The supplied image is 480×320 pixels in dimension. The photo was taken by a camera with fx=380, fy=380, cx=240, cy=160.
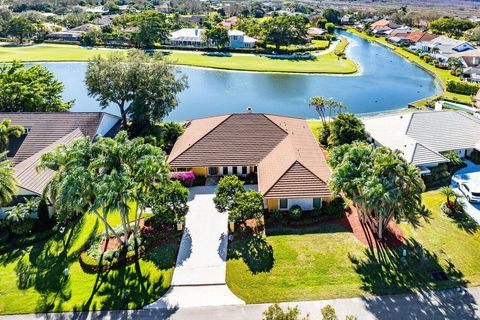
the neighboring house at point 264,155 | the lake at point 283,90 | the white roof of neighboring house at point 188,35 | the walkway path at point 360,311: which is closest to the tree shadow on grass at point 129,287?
the walkway path at point 360,311

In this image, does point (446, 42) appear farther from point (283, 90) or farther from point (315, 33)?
point (283, 90)

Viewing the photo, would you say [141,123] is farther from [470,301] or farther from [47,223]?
[470,301]

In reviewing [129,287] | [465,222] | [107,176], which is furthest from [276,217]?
[465,222]

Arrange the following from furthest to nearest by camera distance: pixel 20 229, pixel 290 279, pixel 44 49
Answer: pixel 44 49
pixel 20 229
pixel 290 279

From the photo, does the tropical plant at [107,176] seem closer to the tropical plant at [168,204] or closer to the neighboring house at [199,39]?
the tropical plant at [168,204]

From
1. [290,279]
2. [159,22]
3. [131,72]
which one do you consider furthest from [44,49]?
[290,279]

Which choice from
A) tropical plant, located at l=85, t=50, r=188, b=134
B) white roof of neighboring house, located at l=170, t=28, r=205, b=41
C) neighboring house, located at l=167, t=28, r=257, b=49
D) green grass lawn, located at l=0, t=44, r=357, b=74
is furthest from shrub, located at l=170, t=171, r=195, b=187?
white roof of neighboring house, located at l=170, t=28, r=205, b=41
